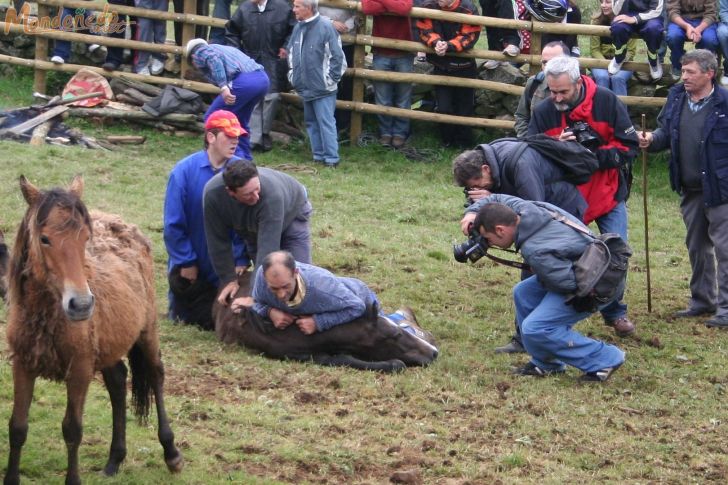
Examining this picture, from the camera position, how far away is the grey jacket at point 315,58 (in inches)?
555

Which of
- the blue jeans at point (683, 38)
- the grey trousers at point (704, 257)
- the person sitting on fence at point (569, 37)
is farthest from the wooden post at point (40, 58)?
the grey trousers at point (704, 257)

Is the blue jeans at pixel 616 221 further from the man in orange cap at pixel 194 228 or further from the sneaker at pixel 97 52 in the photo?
the sneaker at pixel 97 52

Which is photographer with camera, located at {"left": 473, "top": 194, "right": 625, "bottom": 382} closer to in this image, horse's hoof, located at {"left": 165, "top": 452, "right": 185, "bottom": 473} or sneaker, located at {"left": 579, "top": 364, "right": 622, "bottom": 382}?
sneaker, located at {"left": 579, "top": 364, "right": 622, "bottom": 382}

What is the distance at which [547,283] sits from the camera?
7.84 metres

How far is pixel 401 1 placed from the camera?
14539 mm

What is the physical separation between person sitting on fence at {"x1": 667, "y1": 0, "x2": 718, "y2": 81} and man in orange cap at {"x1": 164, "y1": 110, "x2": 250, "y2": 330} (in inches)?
254

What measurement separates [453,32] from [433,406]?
8108 millimetres

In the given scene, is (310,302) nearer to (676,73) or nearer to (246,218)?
(246,218)

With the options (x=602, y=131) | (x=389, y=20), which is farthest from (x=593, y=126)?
(x=389, y=20)

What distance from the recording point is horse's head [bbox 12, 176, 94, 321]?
5.24 m

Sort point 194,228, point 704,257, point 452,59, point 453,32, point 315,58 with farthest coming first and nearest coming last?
point 452,59
point 453,32
point 315,58
point 704,257
point 194,228

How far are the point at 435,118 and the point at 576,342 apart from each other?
736 centimetres

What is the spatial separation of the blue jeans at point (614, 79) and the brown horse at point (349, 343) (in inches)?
267

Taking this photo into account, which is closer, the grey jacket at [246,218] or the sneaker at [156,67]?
the grey jacket at [246,218]
